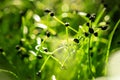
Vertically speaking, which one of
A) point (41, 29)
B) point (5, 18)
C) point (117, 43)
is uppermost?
point (5, 18)

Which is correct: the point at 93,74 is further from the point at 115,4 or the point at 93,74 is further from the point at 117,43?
the point at 115,4

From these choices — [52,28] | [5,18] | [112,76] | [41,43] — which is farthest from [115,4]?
[112,76]

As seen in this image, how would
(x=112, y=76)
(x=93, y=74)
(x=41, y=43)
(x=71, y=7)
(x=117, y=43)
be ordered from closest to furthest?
(x=112, y=76)
(x=93, y=74)
(x=41, y=43)
(x=117, y=43)
(x=71, y=7)

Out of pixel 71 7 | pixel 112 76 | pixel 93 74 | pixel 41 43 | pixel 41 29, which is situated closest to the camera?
pixel 112 76

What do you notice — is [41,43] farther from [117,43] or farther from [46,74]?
[117,43]

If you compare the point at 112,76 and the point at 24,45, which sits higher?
the point at 24,45

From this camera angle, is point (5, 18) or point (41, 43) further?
point (5, 18)

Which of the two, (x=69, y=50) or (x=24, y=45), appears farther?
(x=24, y=45)

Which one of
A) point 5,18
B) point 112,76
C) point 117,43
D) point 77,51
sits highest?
point 5,18

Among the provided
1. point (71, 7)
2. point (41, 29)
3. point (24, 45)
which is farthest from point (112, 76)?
point (71, 7)
